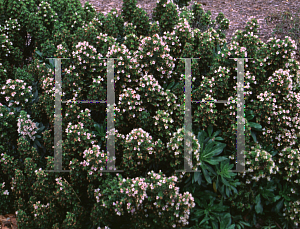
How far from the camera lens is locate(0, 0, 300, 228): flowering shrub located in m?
3.70

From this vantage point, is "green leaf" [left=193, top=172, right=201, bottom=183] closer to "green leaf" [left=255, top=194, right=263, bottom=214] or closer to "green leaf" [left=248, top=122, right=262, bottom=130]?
"green leaf" [left=255, top=194, right=263, bottom=214]

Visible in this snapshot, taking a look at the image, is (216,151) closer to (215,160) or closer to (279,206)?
(215,160)

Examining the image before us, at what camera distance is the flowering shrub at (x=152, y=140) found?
3701mm

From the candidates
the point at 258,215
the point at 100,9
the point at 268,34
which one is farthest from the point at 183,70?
the point at 100,9

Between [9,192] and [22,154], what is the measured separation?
0.55 meters

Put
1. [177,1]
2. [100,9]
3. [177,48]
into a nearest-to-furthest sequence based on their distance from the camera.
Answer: [177,48], [177,1], [100,9]

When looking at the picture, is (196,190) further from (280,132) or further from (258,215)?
(280,132)

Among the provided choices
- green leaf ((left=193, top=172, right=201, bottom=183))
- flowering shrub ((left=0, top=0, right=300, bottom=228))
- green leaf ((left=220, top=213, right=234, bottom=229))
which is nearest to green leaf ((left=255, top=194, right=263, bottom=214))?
flowering shrub ((left=0, top=0, right=300, bottom=228))

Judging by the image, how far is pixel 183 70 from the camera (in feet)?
15.4

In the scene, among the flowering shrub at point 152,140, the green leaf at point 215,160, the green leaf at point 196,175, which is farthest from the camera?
the green leaf at point 215,160

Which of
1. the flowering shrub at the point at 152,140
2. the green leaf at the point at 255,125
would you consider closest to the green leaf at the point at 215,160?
the flowering shrub at the point at 152,140

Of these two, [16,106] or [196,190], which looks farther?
[16,106]

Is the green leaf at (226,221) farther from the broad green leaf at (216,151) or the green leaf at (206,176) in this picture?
the broad green leaf at (216,151)

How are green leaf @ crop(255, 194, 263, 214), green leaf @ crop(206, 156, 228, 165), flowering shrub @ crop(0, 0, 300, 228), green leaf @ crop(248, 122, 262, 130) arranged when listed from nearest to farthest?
flowering shrub @ crop(0, 0, 300, 228) < green leaf @ crop(206, 156, 228, 165) < green leaf @ crop(255, 194, 263, 214) < green leaf @ crop(248, 122, 262, 130)
